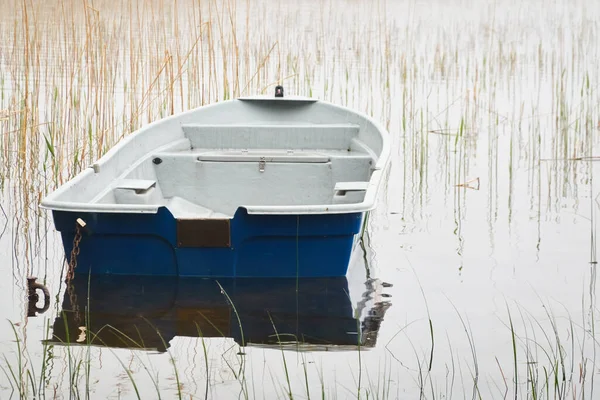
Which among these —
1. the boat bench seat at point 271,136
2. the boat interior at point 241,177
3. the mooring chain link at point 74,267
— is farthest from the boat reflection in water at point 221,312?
the boat bench seat at point 271,136

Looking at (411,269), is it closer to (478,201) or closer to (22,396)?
(478,201)

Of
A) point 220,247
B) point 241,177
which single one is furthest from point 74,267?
point 241,177

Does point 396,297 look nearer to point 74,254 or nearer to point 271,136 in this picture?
point 74,254

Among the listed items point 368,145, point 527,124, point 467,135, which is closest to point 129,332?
point 368,145

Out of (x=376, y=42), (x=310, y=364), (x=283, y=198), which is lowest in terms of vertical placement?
(x=310, y=364)

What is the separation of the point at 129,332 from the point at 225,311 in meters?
0.43

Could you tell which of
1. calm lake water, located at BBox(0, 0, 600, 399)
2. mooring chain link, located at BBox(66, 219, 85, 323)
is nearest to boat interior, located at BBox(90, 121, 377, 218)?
calm lake water, located at BBox(0, 0, 600, 399)

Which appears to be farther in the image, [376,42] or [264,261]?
[376,42]

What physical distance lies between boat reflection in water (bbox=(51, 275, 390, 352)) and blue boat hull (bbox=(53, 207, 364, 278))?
0.19ft

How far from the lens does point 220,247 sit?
3.94 m

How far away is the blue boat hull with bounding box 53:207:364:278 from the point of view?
389cm

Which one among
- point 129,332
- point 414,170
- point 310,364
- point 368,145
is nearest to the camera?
point 310,364

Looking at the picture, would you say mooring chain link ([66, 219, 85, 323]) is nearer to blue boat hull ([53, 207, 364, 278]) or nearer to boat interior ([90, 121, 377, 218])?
blue boat hull ([53, 207, 364, 278])

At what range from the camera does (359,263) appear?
15.4ft
